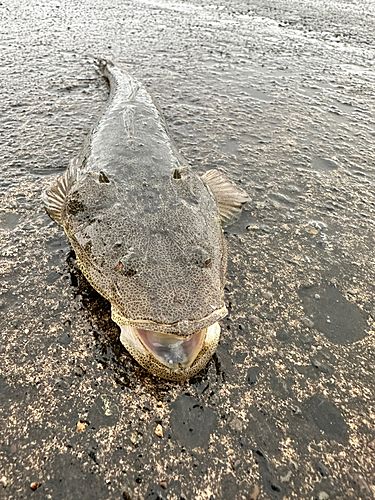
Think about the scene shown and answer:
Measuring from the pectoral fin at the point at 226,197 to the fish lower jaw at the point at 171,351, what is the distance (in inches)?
54.3

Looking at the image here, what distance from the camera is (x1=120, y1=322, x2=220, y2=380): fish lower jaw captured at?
188 cm

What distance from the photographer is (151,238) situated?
2.13 meters

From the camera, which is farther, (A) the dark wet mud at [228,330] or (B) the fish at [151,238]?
(B) the fish at [151,238]

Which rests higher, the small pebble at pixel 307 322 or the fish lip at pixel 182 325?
the fish lip at pixel 182 325

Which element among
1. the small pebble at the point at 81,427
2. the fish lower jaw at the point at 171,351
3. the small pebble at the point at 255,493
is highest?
the fish lower jaw at the point at 171,351

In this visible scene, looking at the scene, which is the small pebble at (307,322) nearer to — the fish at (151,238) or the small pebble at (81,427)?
the fish at (151,238)

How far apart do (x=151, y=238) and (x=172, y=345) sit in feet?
2.21

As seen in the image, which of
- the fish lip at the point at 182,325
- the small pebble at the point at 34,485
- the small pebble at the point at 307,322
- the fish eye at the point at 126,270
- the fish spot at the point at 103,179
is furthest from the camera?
the fish spot at the point at 103,179

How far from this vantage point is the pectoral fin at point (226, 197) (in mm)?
3107

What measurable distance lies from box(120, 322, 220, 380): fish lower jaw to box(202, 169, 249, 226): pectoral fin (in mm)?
1380

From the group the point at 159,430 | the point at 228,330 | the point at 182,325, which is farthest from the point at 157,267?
the point at 159,430

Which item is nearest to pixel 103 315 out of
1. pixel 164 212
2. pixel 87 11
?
pixel 164 212

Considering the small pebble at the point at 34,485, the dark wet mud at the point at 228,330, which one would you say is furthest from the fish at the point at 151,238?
the small pebble at the point at 34,485

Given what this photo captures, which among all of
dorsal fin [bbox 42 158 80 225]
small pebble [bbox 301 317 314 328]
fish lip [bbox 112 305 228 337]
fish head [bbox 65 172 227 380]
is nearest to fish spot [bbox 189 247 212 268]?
fish head [bbox 65 172 227 380]
